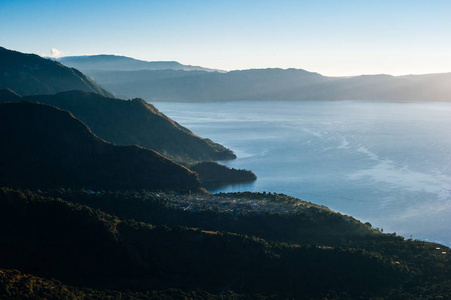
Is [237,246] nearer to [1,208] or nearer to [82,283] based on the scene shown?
[82,283]

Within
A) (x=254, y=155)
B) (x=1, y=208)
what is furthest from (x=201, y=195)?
(x=254, y=155)

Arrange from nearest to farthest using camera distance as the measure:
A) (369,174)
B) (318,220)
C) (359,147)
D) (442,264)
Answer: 1. (442,264)
2. (318,220)
3. (369,174)
4. (359,147)

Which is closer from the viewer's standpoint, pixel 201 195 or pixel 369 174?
pixel 201 195

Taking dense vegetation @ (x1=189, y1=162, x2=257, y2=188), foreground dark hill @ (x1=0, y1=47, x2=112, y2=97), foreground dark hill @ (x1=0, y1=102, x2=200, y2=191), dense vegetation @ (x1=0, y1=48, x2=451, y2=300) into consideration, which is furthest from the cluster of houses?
foreground dark hill @ (x1=0, y1=47, x2=112, y2=97)

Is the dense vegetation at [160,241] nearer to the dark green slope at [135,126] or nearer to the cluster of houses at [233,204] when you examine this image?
the cluster of houses at [233,204]

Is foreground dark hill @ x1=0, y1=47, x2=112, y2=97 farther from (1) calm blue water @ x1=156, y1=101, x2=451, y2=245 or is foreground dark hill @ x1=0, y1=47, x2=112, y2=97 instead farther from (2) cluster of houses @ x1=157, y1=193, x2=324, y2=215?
(2) cluster of houses @ x1=157, y1=193, x2=324, y2=215

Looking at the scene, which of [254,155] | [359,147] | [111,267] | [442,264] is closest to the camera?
[111,267]

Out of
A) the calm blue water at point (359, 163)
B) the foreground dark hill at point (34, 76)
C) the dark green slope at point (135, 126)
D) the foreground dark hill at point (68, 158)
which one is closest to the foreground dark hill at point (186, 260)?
the foreground dark hill at point (68, 158)
